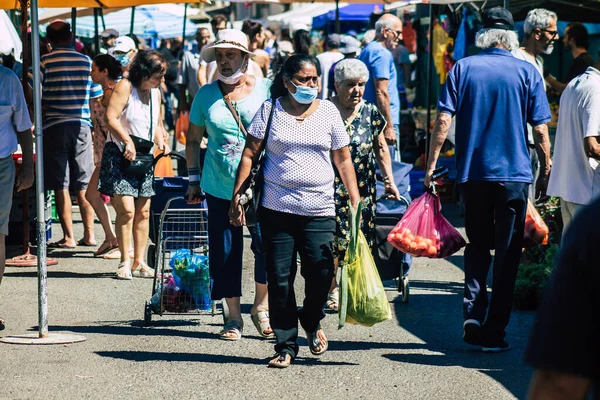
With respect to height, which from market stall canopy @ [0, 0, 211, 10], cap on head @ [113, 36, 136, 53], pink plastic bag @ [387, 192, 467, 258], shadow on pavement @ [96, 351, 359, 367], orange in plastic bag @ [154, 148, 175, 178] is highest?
market stall canopy @ [0, 0, 211, 10]

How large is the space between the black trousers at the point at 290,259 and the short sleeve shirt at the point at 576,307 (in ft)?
12.8

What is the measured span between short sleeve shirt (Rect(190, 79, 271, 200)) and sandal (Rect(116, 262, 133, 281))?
2.50 metres

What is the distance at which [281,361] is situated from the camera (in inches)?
238

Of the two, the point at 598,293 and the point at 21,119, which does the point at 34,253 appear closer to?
the point at 21,119

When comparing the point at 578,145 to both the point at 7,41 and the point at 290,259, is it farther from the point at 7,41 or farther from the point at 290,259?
the point at 7,41

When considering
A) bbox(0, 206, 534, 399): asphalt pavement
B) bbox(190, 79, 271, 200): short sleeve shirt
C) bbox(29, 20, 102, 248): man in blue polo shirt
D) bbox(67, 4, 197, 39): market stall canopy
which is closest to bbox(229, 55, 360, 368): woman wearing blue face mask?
bbox(0, 206, 534, 399): asphalt pavement

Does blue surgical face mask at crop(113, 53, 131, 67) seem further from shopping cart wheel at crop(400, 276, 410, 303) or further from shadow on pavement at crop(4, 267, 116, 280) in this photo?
shopping cart wheel at crop(400, 276, 410, 303)

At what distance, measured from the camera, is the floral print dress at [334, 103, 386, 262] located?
23.4 ft

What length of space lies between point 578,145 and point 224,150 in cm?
217

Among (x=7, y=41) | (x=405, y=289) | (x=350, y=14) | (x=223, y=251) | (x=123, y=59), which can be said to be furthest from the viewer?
(x=350, y=14)

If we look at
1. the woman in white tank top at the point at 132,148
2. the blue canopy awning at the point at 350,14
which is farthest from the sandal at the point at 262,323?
the blue canopy awning at the point at 350,14

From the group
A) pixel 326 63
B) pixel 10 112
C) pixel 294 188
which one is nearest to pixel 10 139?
pixel 10 112

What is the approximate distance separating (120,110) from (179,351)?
111 inches

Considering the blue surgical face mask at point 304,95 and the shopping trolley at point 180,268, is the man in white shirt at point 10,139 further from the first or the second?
the blue surgical face mask at point 304,95
